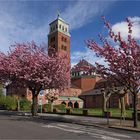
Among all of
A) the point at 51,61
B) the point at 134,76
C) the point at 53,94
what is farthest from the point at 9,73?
the point at 53,94

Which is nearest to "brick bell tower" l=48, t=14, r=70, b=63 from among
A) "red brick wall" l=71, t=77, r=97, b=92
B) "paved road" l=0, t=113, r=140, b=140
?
"red brick wall" l=71, t=77, r=97, b=92

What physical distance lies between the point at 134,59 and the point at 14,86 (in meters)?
18.5

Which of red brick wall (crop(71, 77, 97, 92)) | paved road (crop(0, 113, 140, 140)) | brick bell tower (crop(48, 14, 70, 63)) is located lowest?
paved road (crop(0, 113, 140, 140))

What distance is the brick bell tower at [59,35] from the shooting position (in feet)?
358

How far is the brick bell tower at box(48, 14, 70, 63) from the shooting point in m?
109

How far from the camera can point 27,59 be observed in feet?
111

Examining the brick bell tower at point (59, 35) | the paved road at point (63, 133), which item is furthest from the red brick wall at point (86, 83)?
the paved road at point (63, 133)

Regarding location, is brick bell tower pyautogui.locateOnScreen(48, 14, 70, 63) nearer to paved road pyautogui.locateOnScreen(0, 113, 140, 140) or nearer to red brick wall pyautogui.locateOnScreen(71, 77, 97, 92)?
red brick wall pyautogui.locateOnScreen(71, 77, 97, 92)

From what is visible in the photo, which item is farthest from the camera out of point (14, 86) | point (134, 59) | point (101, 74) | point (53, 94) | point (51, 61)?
point (53, 94)

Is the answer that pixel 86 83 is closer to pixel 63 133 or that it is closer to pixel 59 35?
pixel 59 35

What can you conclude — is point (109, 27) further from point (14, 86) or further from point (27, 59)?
point (14, 86)

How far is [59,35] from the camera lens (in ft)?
359

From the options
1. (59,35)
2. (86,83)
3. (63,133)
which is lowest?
(63,133)

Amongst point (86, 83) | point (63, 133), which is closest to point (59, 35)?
point (86, 83)
